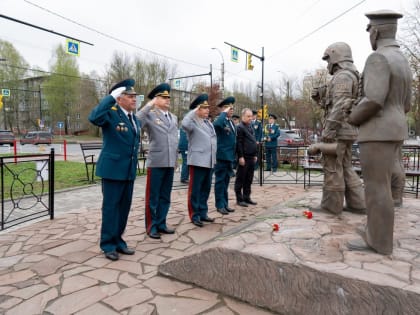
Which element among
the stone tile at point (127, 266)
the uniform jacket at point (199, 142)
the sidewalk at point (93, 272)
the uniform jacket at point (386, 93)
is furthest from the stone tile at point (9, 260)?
the uniform jacket at point (386, 93)

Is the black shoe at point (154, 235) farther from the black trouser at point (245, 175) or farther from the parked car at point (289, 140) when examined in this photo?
the parked car at point (289, 140)

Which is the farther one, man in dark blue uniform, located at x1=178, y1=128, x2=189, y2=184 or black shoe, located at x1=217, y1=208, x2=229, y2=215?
man in dark blue uniform, located at x1=178, y1=128, x2=189, y2=184

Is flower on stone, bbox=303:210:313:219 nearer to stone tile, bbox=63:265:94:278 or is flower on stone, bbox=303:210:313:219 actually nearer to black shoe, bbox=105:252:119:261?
black shoe, bbox=105:252:119:261

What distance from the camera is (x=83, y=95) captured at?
40594 mm

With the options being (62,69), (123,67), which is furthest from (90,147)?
(62,69)

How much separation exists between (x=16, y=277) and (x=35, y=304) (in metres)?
0.69

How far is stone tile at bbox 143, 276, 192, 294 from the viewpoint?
2929 millimetres

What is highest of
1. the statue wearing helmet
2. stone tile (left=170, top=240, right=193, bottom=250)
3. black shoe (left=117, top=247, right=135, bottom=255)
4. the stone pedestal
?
the statue wearing helmet

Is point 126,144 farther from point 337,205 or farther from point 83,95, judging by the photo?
point 83,95

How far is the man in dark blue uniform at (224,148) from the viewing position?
17.8 feet

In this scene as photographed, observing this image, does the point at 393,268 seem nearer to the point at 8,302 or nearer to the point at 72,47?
the point at 8,302

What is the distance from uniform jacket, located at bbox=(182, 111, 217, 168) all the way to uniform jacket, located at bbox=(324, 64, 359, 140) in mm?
1662

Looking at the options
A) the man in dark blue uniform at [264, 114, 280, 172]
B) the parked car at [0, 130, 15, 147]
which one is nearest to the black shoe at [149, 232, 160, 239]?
the man in dark blue uniform at [264, 114, 280, 172]

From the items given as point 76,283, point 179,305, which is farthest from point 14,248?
point 179,305
